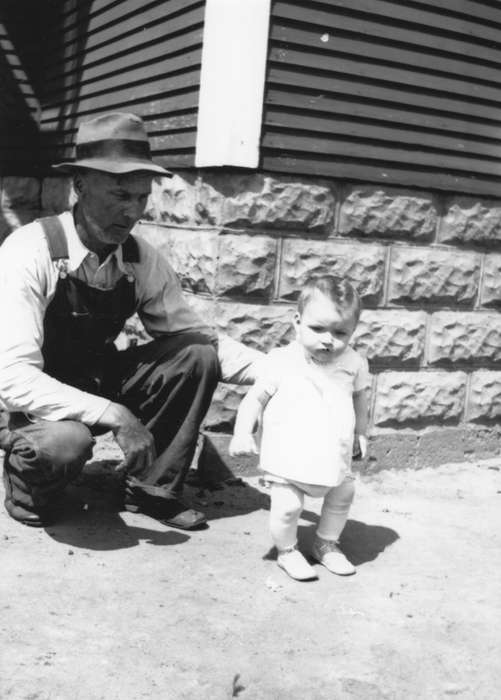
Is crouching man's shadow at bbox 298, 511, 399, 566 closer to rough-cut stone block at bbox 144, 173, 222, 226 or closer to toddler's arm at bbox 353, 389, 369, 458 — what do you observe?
toddler's arm at bbox 353, 389, 369, 458

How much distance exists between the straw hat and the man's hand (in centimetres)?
108

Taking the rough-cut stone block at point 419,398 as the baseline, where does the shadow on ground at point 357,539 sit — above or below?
below

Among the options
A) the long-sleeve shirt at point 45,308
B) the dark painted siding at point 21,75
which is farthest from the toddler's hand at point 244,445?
the dark painted siding at point 21,75

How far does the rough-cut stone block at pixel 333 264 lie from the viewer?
16.6 ft

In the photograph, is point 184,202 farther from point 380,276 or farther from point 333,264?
point 380,276

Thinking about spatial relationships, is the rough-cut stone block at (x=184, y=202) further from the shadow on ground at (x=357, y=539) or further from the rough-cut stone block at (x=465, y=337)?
the shadow on ground at (x=357, y=539)

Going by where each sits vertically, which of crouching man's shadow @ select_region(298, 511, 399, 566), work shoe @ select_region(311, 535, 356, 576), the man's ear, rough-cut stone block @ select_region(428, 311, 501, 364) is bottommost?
crouching man's shadow @ select_region(298, 511, 399, 566)

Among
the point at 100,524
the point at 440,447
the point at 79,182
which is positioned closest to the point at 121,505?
the point at 100,524

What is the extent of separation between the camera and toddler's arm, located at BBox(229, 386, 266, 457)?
358 cm

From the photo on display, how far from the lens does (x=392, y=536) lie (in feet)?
14.3

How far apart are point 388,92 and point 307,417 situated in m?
2.46

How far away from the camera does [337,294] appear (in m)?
3.59

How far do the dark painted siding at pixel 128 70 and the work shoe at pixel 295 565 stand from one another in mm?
2384

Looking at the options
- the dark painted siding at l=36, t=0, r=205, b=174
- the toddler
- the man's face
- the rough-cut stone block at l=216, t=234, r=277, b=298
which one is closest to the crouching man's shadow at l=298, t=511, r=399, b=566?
the toddler
